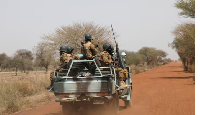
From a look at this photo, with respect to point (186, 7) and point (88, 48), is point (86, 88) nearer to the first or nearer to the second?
point (88, 48)

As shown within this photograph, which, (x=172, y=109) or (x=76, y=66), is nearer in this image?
(x=76, y=66)

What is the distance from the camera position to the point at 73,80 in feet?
24.3

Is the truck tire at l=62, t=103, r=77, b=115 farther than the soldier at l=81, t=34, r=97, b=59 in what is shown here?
No

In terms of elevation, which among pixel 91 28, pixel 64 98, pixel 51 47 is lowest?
pixel 64 98

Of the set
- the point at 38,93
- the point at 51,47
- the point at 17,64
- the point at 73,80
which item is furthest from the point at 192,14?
the point at 17,64

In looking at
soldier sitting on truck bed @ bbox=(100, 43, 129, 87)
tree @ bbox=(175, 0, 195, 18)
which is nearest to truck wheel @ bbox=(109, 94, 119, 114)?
soldier sitting on truck bed @ bbox=(100, 43, 129, 87)

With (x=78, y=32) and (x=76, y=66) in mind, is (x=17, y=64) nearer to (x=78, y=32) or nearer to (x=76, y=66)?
(x=78, y=32)

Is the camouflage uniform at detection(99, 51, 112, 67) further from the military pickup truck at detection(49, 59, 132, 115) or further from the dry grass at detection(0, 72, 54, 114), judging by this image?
the dry grass at detection(0, 72, 54, 114)

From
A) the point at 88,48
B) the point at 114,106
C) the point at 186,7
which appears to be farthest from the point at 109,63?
the point at 186,7

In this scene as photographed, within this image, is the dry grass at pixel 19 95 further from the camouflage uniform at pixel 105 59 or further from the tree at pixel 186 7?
the tree at pixel 186 7

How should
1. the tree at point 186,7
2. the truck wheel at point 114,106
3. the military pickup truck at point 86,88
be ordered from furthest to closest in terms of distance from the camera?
the tree at point 186,7
the truck wheel at point 114,106
the military pickup truck at point 86,88

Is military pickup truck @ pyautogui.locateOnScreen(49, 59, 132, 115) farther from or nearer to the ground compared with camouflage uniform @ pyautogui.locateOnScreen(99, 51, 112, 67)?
nearer to the ground

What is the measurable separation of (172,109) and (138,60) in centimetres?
6260

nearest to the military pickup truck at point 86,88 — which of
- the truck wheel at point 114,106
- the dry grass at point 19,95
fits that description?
the truck wheel at point 114,106
